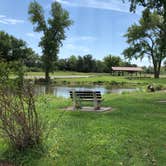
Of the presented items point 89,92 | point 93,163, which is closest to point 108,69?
point 89,92

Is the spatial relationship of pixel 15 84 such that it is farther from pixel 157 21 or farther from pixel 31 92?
pixel 157 21

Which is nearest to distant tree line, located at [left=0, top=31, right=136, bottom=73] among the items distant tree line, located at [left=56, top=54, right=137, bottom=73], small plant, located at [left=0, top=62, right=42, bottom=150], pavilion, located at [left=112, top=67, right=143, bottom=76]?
distant tree line, located at [left=56, top=54, right=137, bottom=73]

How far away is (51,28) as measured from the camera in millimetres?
49812

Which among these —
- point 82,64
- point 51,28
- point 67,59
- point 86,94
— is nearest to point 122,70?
point 82,64

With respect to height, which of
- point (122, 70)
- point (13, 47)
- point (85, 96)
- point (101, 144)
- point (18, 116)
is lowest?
point (101, 144)

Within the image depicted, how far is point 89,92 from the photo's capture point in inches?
416

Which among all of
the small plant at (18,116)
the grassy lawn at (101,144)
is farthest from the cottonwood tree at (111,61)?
the small plant at (18,116)

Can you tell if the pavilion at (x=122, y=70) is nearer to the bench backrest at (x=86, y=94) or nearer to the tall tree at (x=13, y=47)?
the tall tree at (x=13, y=47)

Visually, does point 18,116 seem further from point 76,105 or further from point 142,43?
point 142,43

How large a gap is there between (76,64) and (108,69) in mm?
11510

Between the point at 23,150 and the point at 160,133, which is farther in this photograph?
the point at 160,133

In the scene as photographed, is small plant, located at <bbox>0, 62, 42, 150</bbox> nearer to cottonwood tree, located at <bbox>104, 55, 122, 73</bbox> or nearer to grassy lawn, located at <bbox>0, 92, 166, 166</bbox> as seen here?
grassy lawn, located at <bbox>0, 92, 166, 166</bbox>

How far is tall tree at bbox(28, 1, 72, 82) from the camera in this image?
4925 cm

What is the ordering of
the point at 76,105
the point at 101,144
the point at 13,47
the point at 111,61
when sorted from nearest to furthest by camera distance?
the point at 101,144, the point at 76,105, the point at 13,47, the point at 111,61
